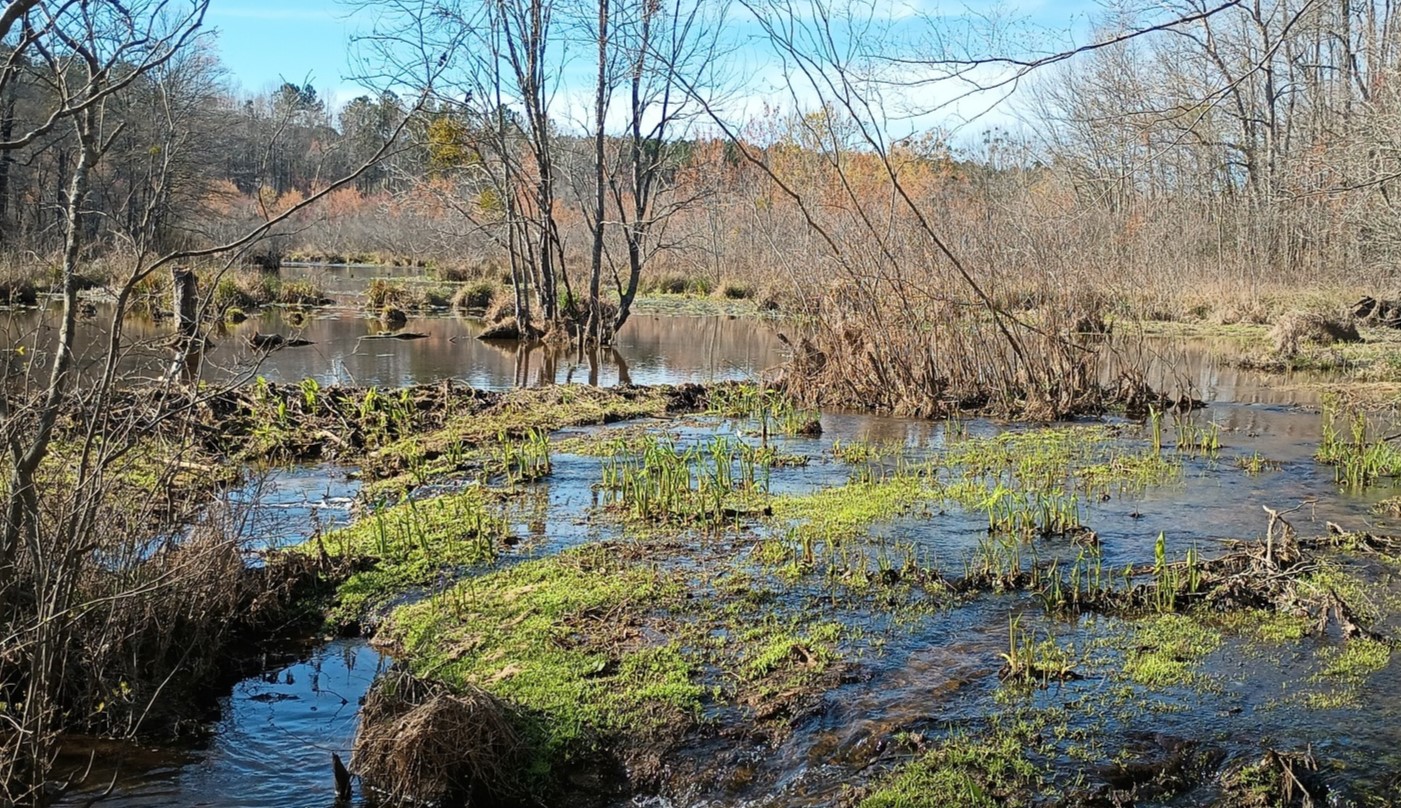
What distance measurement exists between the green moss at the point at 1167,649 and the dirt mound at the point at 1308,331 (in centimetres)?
1501

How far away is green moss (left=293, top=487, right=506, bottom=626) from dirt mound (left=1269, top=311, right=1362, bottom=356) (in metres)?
16.3

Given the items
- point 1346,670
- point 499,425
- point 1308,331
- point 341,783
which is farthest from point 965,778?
point 1308,331

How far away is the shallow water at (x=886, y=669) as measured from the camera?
4.11m

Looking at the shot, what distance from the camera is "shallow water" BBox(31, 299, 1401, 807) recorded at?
13.5 feet

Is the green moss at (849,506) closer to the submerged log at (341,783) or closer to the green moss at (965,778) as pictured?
the green moss at (965,778)

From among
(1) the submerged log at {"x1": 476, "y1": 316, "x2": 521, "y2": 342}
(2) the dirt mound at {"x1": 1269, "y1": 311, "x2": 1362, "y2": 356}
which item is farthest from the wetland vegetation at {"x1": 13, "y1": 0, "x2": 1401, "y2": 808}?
(1) the submerged log at {"x1": 476, "y1": 316, "x2": 521, "y2": 342}

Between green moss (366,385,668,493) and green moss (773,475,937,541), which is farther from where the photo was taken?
green moss (366,385,668,493)

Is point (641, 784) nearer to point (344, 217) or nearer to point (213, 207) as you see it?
point (213, 207)

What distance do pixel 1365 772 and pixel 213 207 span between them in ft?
154

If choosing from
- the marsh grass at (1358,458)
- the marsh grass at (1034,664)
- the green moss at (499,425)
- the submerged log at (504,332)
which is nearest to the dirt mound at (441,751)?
the marsh grass at (1034,664)

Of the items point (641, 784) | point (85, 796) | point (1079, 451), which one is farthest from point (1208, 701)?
point (1079, 451)

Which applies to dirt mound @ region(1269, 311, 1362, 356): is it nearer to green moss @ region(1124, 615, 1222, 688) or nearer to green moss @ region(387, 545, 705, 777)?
green moss @ region(1124, 615, 1222, 688)

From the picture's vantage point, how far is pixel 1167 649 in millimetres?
5047

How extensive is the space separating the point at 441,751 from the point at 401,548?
111 inches
